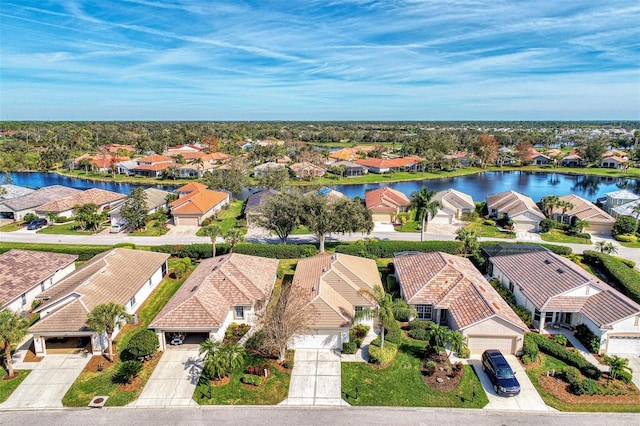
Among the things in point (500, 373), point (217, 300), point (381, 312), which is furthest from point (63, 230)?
point (500, 373)

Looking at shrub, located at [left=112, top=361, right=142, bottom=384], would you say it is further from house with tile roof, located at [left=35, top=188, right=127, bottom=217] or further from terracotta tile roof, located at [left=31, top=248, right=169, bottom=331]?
house with tile roof, located at [left=35, top=188, right=127, bottom=217]

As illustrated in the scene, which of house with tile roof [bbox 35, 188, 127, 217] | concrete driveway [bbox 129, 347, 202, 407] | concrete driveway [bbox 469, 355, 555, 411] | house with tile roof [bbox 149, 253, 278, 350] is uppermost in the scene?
house with tile roof [bbox 35, 188, 127, 217]

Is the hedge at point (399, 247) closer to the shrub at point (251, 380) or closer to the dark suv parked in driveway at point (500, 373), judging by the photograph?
the dark suv parked in driveway at point (500, 373)

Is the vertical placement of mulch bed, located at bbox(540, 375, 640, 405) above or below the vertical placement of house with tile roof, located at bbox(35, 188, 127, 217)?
below

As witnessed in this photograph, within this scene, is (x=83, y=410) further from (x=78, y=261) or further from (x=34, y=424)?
(x=78, y=261)

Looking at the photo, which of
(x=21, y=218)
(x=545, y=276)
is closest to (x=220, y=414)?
(x=545, y=276)

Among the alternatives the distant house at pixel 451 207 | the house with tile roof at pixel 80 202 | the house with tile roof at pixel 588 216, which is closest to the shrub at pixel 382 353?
the distant house at pixel 451 207

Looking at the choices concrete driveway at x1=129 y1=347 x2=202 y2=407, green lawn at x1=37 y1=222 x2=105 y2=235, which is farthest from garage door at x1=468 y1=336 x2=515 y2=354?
green lawn at x1=37 y1=222 x2=105 y2=235
